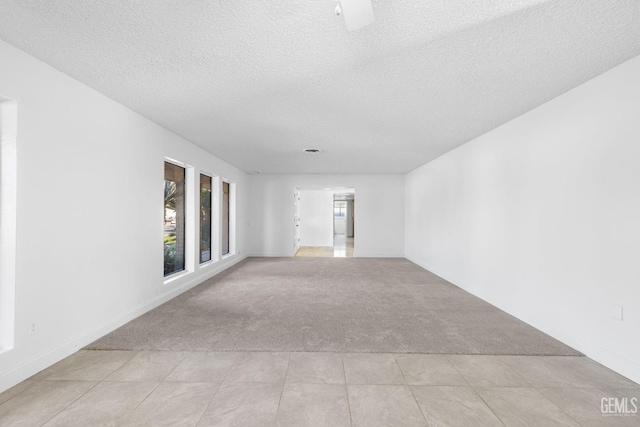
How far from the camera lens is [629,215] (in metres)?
2.24

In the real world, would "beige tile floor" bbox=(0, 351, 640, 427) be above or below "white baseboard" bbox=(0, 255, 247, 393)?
below

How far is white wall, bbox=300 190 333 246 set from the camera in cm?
1130

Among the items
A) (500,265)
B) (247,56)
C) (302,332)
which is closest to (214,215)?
(302,332)

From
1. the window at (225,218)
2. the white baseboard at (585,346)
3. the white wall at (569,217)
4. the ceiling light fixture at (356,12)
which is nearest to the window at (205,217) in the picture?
the window at (225,218)

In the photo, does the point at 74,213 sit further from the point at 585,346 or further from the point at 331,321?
the point at 585,346

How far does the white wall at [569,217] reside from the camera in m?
2.26

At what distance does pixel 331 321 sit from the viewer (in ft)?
10.8

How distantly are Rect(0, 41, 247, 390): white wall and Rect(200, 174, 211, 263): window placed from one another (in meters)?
1.83

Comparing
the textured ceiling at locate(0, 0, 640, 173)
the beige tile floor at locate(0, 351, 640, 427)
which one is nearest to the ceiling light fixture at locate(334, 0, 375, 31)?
the textured ceiling at locate(0, 0, 640, 173)

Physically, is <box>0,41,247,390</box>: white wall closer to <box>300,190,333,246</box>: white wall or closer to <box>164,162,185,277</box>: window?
<box>164,162,185,277</box>: window

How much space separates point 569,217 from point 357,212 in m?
5.72

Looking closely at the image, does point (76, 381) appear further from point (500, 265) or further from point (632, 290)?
point (500, 265)

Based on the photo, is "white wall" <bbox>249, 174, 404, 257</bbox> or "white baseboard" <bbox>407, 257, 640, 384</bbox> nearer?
"white baseboard" <bbox>407, 257, 640, 384</bbox>

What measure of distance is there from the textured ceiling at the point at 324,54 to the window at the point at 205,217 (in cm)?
228
